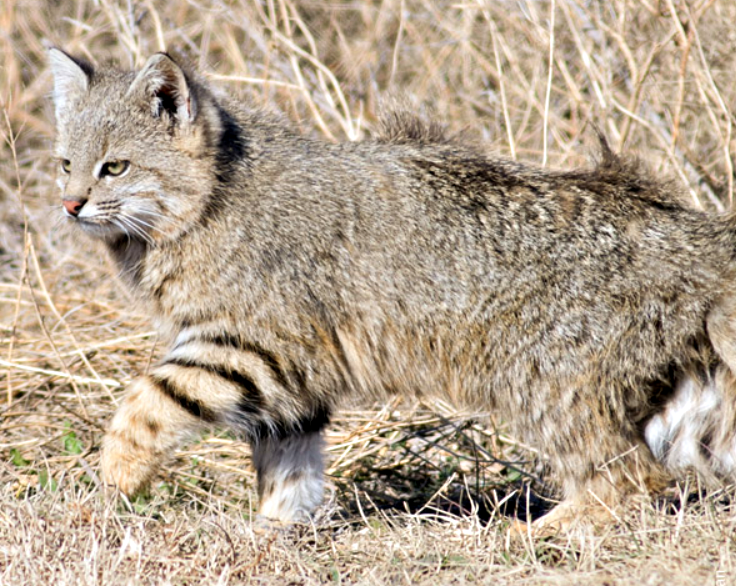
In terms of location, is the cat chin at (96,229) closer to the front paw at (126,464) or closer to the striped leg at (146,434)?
the striped leg at (146,434)

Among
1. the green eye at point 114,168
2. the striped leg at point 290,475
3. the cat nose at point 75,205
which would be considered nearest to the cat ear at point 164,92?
the green eye at point 114,168

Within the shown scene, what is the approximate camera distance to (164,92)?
4.89 meters

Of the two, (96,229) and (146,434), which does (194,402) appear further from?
(96,229)

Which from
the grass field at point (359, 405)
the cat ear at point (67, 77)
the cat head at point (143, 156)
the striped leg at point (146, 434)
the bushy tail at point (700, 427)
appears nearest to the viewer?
the grass field at point (359, 405)

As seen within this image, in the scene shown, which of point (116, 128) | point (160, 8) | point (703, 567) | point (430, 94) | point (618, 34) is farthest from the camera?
point (160, 8)

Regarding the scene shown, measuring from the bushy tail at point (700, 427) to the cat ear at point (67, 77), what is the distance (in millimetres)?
3094

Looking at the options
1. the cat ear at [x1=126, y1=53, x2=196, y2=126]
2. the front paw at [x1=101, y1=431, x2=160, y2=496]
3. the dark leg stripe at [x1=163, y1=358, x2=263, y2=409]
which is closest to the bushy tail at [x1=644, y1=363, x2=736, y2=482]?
the dark leg stripe at [x1=163, y1=358, x2=263, y2=409]

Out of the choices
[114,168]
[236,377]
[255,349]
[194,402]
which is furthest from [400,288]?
[114,168]

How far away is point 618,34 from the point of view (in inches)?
281

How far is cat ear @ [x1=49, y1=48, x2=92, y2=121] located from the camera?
199 inches

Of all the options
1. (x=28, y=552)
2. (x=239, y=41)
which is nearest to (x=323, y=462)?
(x=28, y=552)

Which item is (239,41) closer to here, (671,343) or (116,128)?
(116,128)

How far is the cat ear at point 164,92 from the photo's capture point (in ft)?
15.7

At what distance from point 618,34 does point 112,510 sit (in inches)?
186
